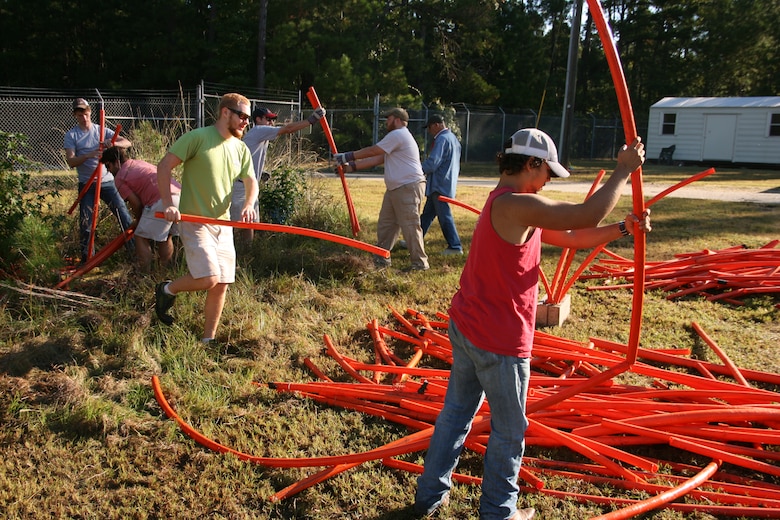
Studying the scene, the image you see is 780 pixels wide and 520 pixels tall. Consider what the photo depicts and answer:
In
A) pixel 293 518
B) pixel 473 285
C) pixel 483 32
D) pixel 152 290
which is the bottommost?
pixel 293 518

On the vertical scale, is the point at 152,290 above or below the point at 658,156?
below

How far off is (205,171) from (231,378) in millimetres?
1490

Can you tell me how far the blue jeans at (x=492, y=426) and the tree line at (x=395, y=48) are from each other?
20257mm

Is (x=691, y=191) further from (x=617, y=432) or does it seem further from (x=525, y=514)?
(x=525, y=514)

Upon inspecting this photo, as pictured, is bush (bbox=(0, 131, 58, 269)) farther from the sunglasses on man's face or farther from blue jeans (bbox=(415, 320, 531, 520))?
blue jeans (bbox=(415, 320, 531, 520))

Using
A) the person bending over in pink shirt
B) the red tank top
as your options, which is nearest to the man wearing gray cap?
the person bending over in pink shirt

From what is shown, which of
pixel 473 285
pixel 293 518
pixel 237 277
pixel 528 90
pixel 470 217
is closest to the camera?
pixel 473 285

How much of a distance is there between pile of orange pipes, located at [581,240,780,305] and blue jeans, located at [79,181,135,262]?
5084 millimetres

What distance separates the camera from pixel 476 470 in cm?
358

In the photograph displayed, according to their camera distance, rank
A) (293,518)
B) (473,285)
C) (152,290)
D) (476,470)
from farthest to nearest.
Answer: (152,290) → (476,470) → (293,518) → (473,285)

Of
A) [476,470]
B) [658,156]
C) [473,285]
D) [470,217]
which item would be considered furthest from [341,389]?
[658,156]

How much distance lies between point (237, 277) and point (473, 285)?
3.73 meters

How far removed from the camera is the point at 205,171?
4758mm

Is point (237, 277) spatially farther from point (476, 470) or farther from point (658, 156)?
point (658, 156)
